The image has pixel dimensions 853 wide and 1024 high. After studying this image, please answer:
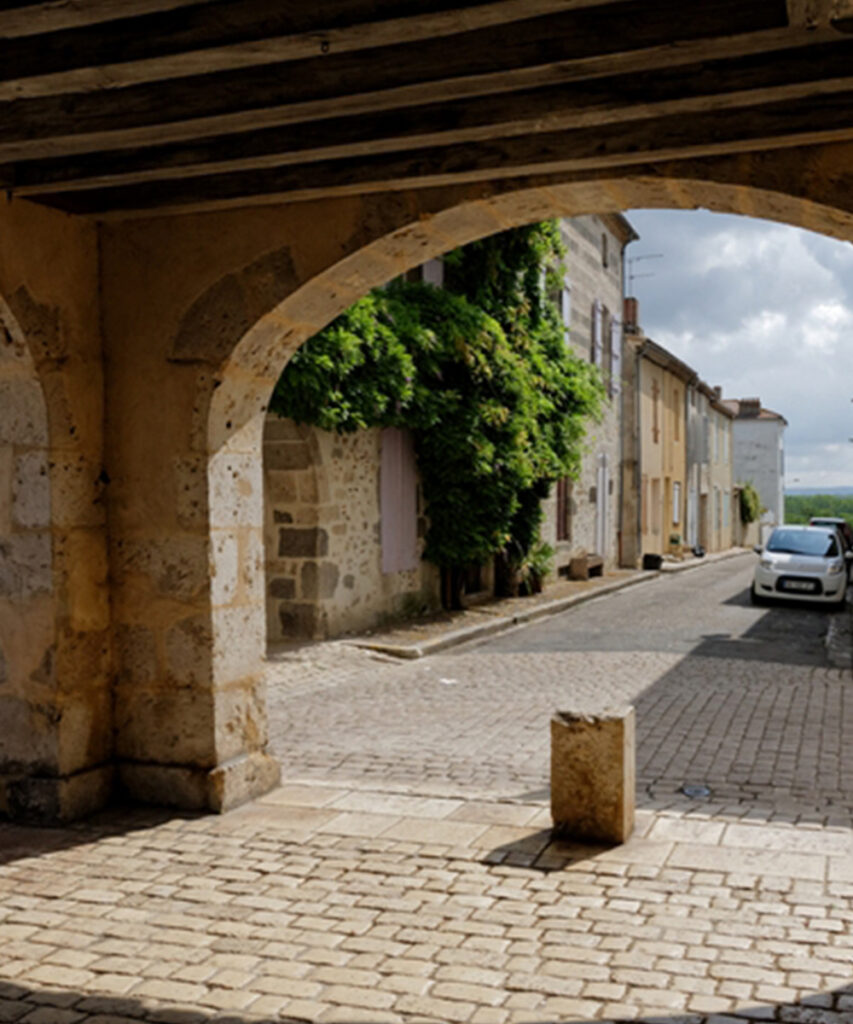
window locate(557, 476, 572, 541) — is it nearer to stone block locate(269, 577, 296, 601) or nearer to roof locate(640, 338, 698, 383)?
roof locate(640, 338, 698, 383)

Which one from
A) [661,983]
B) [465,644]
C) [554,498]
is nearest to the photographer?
[661,983]

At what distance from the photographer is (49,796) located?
4730mm

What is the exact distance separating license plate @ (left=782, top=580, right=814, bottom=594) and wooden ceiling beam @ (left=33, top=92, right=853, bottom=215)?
40.3 ft

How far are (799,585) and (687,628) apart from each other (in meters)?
3.49

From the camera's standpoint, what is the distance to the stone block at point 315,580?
1035 centimetres

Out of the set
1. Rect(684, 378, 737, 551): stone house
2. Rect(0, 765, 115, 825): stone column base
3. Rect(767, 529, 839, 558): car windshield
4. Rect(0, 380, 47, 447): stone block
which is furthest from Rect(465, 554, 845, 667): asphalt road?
Rect(684, 378, 737, 551): stone house

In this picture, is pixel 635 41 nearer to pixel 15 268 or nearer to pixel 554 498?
pixel 15 268

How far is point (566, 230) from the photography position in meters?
A: 18.9

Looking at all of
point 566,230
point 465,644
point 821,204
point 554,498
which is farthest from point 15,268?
point 566,230

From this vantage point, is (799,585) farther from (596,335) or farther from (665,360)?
(665,360)

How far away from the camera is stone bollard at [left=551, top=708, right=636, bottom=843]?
4.36 metres

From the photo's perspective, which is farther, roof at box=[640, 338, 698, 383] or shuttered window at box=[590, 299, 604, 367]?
roof at box=[640, 338, 698, 383]

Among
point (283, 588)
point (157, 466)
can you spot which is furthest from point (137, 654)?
point (283, 588)

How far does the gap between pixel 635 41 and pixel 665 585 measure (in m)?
17.0
